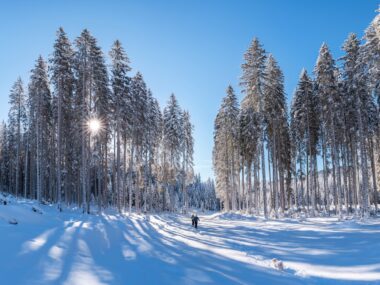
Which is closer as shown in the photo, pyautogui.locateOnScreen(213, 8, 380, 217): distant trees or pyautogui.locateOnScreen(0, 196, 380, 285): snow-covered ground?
pyautogui.locateOnScreen(0, 196, 380, 285): snow-covered ground

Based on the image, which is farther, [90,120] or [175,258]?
[90,120]

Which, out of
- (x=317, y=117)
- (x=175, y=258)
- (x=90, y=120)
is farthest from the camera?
(x=317, y=117)

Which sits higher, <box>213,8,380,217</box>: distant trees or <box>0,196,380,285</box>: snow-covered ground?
<box>213,8,380,217</box>: distant trees

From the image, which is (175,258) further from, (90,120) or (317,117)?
(317,117)

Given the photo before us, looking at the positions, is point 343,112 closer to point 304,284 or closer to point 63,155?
point 304,284

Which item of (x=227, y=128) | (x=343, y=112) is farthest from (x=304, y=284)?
(x=227, y=128)

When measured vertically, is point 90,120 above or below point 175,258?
above

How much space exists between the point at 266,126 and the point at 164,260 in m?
28.3

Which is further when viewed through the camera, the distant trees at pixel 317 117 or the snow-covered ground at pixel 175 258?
the distant trees at pixel 317 117

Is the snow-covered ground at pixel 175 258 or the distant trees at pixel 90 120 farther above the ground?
the distant trees at pixel 90 120

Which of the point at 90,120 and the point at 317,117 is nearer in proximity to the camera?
the point at 90,120

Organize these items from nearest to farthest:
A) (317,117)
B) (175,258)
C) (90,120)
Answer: (175,258) < (90,120) < (317,117)

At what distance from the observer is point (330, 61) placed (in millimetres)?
33781

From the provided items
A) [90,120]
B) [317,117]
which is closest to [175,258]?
[90,120]
